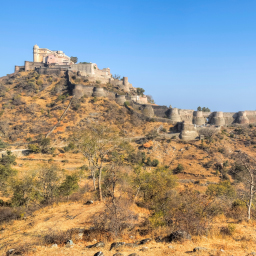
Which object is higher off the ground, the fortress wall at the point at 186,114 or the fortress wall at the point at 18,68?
the fortress wall at the point at 18,68

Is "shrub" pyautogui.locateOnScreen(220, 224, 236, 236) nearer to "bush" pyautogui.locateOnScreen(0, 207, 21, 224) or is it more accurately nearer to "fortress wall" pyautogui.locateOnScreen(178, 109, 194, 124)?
"bush" pyautogui.locateOnScreen(0, 207, 21, 224)

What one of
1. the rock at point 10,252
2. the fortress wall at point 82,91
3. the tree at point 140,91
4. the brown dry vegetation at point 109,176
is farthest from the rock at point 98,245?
the tree at point 140,91

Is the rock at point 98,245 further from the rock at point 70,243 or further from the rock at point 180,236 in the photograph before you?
the rock at point 180,236

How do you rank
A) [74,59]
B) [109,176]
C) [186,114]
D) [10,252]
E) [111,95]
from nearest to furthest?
[10,252], [109,176], [186,114], [111,95], [74,59]

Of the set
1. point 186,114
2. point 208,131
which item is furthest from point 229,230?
point 186,114

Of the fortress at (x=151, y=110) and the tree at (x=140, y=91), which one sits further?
the tree at (x=140, y=91)

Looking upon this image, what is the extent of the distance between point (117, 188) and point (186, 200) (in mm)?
8314

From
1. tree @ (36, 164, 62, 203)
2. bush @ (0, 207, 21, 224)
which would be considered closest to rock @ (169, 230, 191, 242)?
bush @ (0, 207, 21, 224)

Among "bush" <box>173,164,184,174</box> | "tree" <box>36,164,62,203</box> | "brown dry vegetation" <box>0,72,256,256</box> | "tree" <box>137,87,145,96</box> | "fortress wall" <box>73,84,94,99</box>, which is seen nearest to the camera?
"brown dry vegetation" <box>0,72,256,256</box>

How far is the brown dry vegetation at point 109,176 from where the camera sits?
315 inches

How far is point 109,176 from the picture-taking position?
12.3 metres

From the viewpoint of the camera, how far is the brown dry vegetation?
8010mm

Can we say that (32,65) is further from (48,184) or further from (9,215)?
(9,215)

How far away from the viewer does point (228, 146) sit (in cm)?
3438
